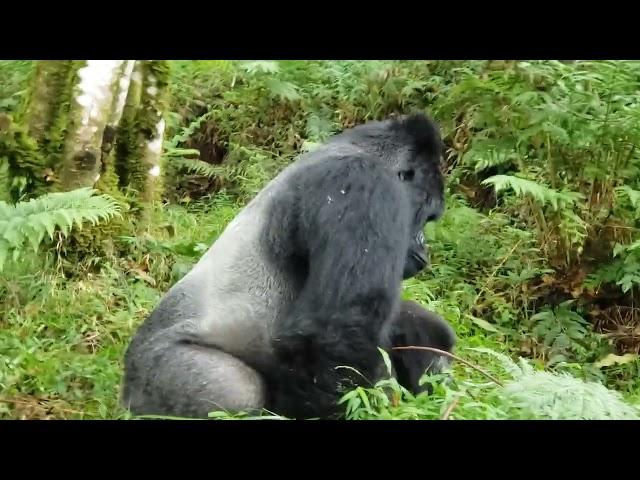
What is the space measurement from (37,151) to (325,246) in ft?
8.06

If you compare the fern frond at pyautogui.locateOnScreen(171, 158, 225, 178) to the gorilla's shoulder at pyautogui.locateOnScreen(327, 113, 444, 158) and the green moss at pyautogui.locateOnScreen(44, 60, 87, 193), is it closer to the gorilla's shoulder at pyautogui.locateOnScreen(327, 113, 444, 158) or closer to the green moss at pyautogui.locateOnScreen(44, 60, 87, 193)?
the green moss at pyautogui.locateOnScreen(44, 60, 87, 193)

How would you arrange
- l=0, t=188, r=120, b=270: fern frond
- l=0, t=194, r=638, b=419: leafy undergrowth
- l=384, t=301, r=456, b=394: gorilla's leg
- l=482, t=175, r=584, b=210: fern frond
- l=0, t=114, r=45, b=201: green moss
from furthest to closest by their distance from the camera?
l=0, t=114, r=45, b=201: green moss, l=482, t=175, r=584, b=210: fern frond, l=0, t=188, r=120, b=270: fern frond, l=384, t=301, r=456, b=394: gorilla's leg, l=0, t=194, r=638, b=419: leafy undergrowth

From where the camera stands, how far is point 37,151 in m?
4.75

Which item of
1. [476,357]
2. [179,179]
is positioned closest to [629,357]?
[476,357]

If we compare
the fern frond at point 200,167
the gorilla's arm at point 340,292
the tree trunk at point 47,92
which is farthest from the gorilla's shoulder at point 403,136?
the fern frond at point 200,167

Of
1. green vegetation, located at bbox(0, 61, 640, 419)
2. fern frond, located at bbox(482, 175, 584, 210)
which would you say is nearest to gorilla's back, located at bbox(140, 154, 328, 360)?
green vegetation, located at bbox(0, 61, 640, 419)

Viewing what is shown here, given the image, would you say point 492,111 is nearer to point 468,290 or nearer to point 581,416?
point 468,290

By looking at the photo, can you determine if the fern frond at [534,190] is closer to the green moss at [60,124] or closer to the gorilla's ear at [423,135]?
the gorilla's ear at [423,135]

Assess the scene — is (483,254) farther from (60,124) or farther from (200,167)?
(60,124)

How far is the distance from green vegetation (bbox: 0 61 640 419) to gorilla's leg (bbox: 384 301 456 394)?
0.16 meters

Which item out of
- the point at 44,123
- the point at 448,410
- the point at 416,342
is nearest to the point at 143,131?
the point at 44,123

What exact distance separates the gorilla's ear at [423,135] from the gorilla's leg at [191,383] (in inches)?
45.6

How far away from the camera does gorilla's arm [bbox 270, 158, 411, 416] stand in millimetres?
2891

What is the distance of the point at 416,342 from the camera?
3.44 meters
